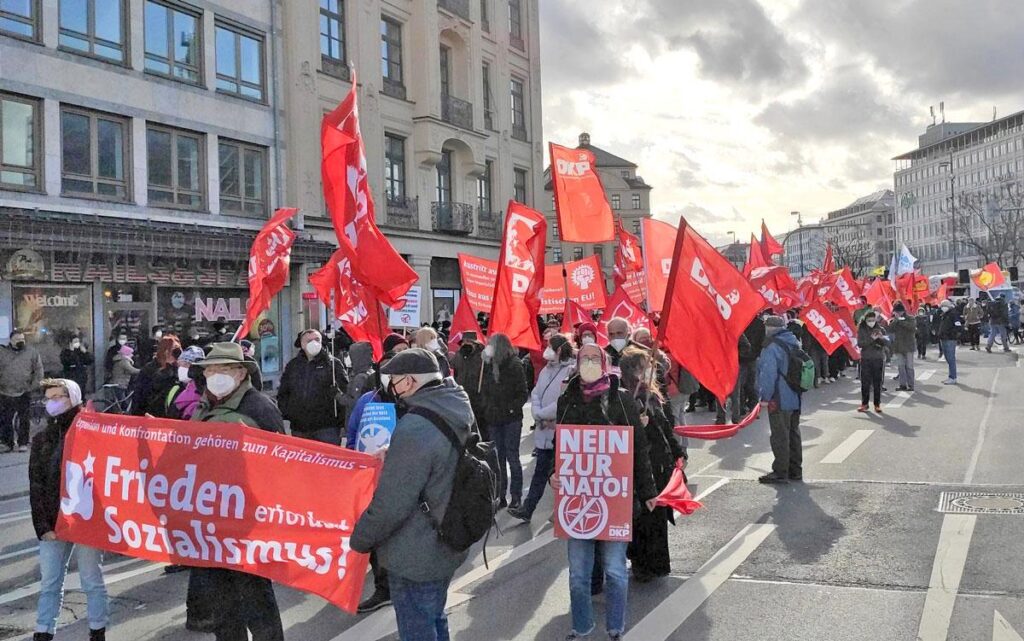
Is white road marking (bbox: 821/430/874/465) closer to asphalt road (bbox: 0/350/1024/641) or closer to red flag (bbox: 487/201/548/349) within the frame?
asphalt road (bbox: 0/350/1024/641)

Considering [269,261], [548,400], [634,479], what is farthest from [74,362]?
[634,479]

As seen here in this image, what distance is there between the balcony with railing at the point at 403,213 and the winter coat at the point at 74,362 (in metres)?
12.0

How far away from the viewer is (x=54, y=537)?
16.9ft

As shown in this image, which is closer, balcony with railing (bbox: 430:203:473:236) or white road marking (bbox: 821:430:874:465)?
→ white road marking (bbox: 821:430:874:465)

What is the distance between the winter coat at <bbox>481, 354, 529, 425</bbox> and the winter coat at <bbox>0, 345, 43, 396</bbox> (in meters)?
8.60

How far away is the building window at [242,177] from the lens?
878 inches

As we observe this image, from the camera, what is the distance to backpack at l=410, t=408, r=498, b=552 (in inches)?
152

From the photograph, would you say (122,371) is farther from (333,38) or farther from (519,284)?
(333,38)

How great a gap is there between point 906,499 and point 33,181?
1711cm

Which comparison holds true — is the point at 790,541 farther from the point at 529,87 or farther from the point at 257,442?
the point at 529,87

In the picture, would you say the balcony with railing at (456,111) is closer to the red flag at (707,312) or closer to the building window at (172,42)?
the building window at (172,42)

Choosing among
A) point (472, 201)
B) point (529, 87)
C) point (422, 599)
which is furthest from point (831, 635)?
point (529, 87)

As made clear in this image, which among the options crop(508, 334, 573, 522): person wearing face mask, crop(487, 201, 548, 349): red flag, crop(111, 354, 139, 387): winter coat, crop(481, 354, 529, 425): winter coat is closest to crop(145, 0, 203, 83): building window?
crop(111, 354, 139, 387): winter coat

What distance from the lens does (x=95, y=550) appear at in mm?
5219
